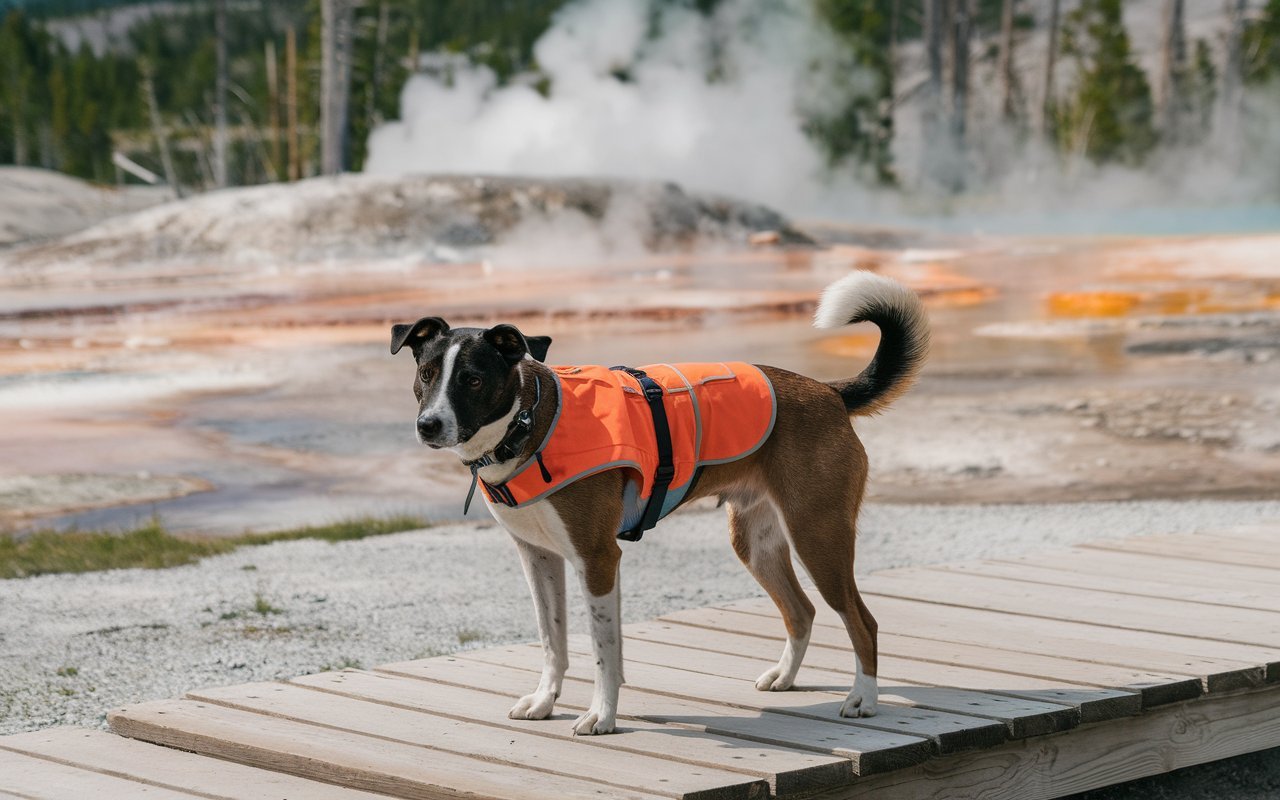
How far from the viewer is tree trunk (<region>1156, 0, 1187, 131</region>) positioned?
22.3 metres

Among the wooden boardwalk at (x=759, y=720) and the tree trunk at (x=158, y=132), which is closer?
the wooden boardwalk at (x=759, y=720)

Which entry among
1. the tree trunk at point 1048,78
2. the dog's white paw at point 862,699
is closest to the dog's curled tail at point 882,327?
the dog's white paw at point 862,699

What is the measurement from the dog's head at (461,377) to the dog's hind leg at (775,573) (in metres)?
0.94

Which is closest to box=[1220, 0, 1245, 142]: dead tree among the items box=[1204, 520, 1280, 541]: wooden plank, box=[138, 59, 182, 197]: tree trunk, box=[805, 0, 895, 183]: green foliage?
box=[805, 0, 895, 183]: green foliage

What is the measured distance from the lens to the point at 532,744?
372cm

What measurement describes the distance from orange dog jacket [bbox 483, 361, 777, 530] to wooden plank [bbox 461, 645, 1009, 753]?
614mm

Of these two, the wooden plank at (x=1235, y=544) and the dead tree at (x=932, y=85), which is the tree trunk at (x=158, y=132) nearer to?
the dead tree at (x=932, y=85)

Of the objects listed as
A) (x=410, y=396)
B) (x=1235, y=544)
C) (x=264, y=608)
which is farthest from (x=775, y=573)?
(x=410, y=396)

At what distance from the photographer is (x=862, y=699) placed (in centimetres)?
388

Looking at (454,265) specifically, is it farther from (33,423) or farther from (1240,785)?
(1240,785)

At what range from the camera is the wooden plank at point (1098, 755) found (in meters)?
3.78

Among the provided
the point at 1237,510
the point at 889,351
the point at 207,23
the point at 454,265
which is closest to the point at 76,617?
the point at 889,351

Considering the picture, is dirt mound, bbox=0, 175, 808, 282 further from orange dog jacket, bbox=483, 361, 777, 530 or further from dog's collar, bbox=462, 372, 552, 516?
dog's collar, bbox=462, 372, 552, 516

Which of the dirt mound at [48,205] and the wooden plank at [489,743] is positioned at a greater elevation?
the dirt mound at [48,205]
